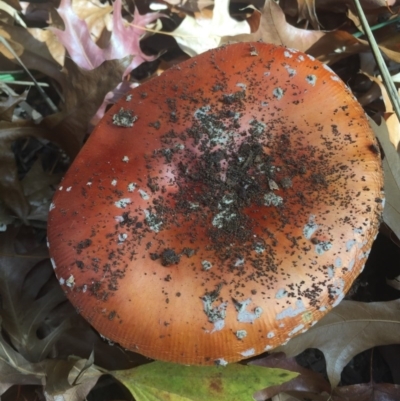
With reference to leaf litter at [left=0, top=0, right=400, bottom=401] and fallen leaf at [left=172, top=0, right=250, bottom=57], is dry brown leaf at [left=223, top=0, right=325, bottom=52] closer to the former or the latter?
leaf litter at [left=0, top=0, right=400, bottom=401]

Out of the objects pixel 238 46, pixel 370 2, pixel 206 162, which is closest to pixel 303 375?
pixel 206 162

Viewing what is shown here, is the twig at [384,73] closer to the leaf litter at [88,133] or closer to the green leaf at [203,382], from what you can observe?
the leaf litter at [88,133]

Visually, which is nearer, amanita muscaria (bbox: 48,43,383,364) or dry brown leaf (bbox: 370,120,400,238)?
amanita muscaria (bbox: 48,43,383,364)

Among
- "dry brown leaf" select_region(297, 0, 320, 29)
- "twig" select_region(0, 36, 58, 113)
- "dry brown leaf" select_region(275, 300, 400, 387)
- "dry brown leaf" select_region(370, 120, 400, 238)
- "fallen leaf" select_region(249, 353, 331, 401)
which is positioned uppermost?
"dry brown leaf" select_region(297, 0, 320, 29)

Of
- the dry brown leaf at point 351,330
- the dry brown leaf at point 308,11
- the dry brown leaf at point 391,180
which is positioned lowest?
the dry brown leaf at point 351,330

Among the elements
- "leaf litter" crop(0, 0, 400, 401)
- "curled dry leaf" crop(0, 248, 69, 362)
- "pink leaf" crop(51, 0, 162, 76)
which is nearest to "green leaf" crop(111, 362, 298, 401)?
"leaf litter" crop(0, 0, 400, 401)

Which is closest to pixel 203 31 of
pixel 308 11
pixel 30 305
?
pixel 308 11

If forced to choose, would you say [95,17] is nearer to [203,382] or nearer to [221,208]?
[221,208]

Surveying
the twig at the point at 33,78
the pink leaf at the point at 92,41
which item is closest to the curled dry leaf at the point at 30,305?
the twig at the point at 33,78
